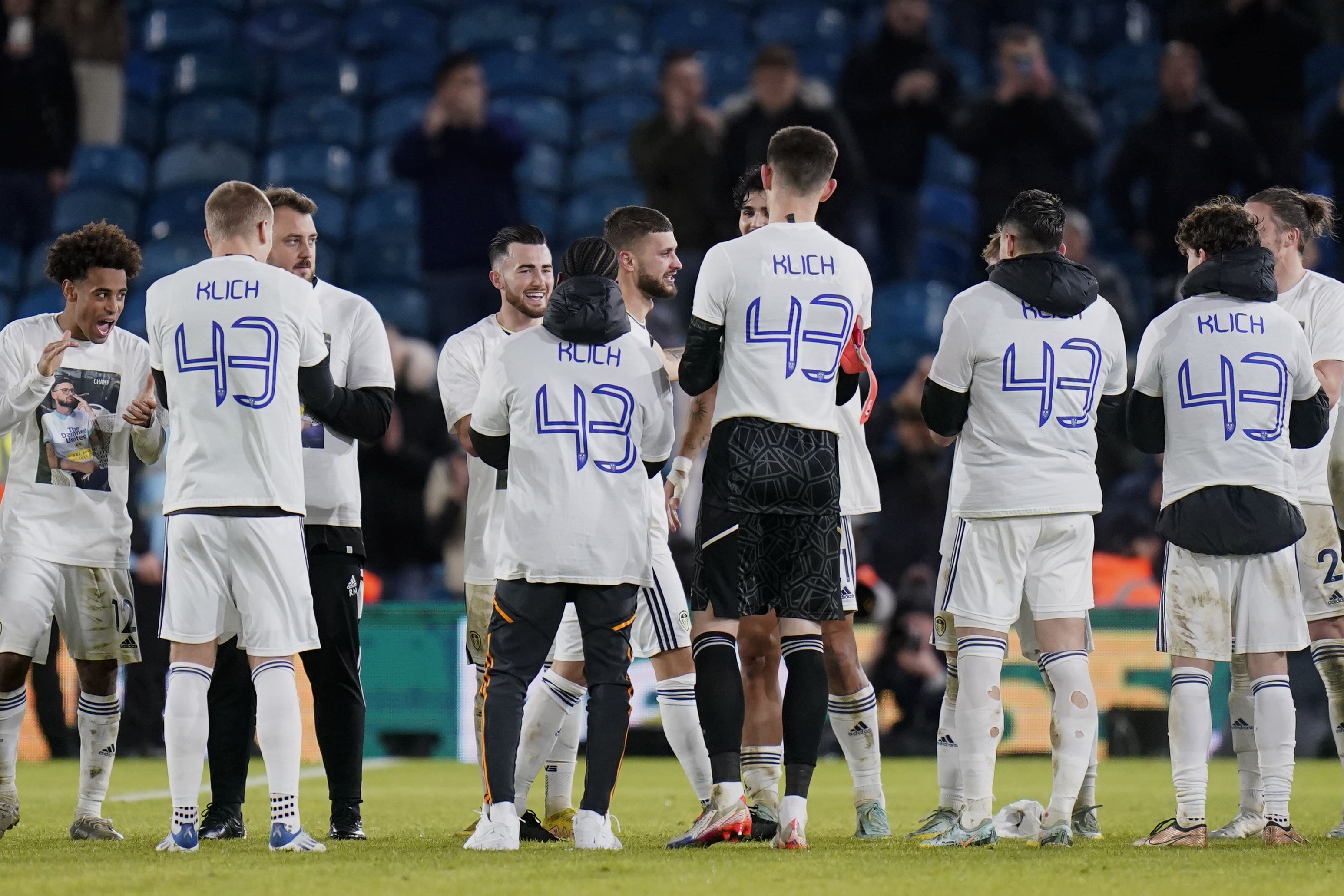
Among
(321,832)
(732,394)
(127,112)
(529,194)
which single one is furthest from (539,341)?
(127,112)

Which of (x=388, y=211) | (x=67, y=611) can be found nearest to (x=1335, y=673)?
(x=67, y=611)

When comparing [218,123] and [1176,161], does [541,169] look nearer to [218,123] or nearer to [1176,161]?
[218,123]

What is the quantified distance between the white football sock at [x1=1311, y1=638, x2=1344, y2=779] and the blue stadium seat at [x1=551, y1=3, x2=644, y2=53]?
41.8 ft

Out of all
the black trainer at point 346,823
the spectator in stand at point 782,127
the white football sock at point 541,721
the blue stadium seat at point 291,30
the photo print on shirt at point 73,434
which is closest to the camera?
the white football sock at point 541,721

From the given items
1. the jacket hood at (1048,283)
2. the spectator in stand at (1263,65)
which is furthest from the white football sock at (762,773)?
the spectator in stand at (1263,65)

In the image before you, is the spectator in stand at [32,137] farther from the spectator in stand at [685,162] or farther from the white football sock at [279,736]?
the white football sock at [279,736]

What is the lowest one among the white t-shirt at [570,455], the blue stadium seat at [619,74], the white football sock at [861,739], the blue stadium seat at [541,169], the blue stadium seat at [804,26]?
the white football sock at [861,739]

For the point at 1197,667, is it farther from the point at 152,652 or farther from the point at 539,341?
the point at 152,652

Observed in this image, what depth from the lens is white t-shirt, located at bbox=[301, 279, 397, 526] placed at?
21.3ft

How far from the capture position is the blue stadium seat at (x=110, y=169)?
54.1 ft

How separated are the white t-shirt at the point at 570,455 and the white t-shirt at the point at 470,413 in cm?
103

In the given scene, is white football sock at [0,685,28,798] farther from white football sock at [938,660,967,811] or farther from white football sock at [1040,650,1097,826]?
white football sock at [1040,650,1097,826]

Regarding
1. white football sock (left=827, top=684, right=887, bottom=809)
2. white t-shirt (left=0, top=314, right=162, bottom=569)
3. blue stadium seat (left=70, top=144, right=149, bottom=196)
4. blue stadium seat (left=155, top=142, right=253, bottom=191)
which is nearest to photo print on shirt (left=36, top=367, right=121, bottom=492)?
white t-shirt (left=0, top=314, right=162, bottom=569)

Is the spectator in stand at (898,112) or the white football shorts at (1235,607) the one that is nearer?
the white football shorts at (1235,607)
